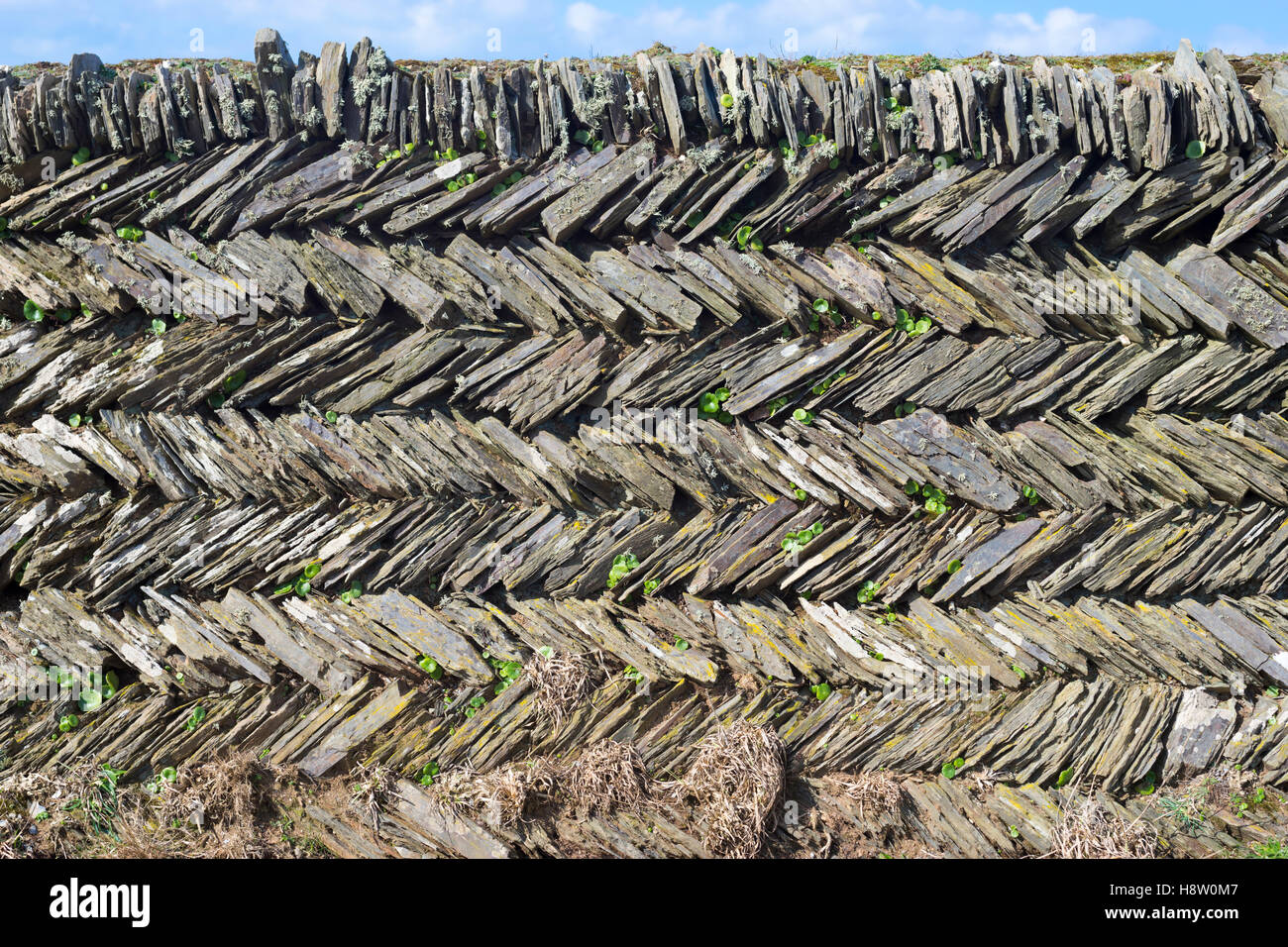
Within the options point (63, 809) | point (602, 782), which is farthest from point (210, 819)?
point (602, 782)

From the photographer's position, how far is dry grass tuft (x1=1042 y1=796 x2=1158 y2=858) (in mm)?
6211

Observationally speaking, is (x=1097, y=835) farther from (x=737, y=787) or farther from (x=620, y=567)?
(x=620, y=567)

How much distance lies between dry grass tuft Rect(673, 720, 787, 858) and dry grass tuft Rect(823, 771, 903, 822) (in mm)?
548

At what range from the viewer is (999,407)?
665cm

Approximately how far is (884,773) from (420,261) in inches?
232

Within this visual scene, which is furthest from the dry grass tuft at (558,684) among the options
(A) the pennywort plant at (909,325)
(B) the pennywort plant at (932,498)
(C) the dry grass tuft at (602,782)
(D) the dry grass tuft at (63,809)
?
(A) the pennywort plant at (909,325)

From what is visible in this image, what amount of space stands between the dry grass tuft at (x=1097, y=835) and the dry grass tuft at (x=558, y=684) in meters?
4.05

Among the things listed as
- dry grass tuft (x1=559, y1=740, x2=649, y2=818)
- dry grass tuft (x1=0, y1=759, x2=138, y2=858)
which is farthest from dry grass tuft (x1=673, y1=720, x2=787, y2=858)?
dry grass tuft (x1=0, y1=759, x2=138, y2=858)

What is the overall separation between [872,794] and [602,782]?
2259mm

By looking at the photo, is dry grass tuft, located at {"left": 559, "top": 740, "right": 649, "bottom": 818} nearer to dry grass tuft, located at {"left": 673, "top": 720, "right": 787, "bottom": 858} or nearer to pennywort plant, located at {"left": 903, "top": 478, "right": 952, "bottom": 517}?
dry grass tuft, located at {"left": 673, "top": 720, "right": 787, "bottom": 858}

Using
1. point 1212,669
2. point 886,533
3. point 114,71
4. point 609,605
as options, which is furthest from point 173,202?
point 1212,669

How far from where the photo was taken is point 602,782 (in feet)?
21.0

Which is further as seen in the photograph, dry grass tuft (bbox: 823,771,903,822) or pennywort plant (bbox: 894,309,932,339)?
pennywort plant (bbox: 894,309,932,339)

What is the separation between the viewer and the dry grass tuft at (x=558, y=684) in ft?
21.2
